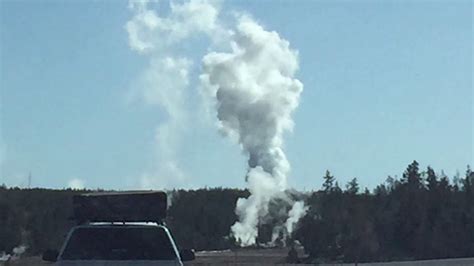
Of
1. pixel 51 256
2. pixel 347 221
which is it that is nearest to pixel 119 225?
pixel 51 256

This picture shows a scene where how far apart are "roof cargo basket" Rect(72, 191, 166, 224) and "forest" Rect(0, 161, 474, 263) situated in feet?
96.7

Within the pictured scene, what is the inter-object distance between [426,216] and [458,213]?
1.43m

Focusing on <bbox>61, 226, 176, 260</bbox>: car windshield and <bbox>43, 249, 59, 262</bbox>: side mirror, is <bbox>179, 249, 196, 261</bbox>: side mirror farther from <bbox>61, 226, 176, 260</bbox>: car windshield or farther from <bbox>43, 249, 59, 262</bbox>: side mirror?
<bbox>43, 249, 59, 262</bbox>: side mirror

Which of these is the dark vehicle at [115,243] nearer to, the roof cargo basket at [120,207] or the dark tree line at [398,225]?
the roof cargo basket at [120,207]

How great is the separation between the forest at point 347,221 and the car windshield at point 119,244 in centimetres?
3059

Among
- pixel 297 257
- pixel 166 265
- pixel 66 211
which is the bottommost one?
pixel 166 265

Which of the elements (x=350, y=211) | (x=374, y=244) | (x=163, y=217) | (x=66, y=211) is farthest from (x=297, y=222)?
(x=163, y=217)

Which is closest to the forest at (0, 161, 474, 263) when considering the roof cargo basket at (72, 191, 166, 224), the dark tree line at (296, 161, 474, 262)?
the dark tree line at (296, 161, 474, 262)

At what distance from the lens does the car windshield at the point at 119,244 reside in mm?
17875

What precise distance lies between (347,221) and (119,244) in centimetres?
3580

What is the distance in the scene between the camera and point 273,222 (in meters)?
63.4

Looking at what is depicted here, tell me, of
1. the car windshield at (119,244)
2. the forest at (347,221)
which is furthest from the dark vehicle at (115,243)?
the forest at (347,221)

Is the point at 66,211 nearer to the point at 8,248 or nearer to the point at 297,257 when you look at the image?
the point at 8,248

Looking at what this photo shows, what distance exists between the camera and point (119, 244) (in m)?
18.0
